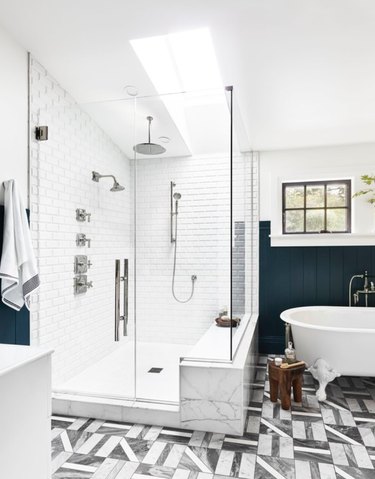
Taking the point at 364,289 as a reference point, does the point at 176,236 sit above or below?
above

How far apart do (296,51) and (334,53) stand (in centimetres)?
26

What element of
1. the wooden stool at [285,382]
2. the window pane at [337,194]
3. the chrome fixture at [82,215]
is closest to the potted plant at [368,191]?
the window pane at [337,194]

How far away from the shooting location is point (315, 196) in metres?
4.26

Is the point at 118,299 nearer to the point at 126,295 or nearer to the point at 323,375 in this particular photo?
the point at 126,295

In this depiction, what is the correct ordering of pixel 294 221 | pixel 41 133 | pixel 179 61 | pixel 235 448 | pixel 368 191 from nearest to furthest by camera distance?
pixel 235 448
pixel 41 133
pixel 179 61
pixel 368 191
pixel 294 221

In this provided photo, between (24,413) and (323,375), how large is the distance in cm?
231

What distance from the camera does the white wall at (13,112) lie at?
2363 millimetres

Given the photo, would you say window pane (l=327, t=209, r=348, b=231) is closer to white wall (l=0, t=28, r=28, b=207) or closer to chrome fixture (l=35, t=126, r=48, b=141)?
chrome fixture (l=35, t=126, r=48, b=141)

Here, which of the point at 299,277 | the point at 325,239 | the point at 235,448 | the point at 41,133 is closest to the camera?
the point at 235,448

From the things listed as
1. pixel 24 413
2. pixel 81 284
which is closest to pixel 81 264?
pixel 81 284

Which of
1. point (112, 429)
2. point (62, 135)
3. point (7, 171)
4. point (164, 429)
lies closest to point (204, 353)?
point (164, 429)

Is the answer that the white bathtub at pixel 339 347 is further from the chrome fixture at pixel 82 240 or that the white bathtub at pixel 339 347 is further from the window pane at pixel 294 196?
the chrome fixture at pixel 82 240

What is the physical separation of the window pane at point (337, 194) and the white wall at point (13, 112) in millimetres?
3227

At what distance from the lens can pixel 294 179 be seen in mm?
4258
